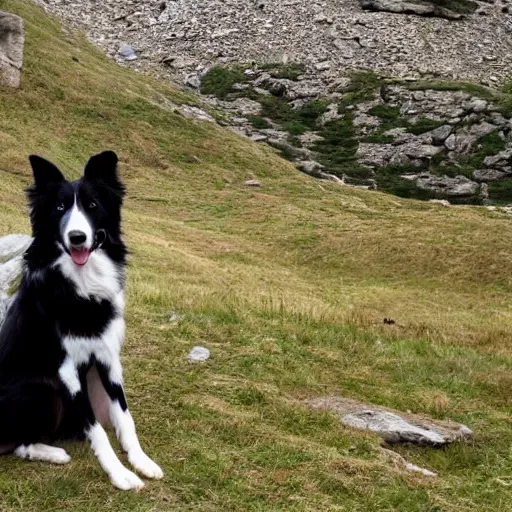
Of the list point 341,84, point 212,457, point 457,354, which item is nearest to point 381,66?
point 341,84

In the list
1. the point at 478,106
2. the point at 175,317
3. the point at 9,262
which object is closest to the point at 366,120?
the point at 478,106

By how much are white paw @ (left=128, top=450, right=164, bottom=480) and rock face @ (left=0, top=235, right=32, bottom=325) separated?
4.11 meters

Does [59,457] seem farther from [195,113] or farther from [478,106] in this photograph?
[478,106]

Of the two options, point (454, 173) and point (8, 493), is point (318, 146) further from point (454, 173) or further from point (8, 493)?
point (8, 493)

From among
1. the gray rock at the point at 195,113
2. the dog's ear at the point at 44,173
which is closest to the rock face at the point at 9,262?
the dog's ear at the point at 44,173

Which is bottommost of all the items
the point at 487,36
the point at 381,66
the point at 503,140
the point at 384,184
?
the point at 384,184

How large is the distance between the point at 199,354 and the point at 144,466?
410 centimetres

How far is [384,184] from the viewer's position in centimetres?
6391

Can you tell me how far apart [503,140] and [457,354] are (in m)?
65.7

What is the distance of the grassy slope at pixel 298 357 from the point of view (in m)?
6.68

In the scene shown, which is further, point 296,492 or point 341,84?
point 341,84

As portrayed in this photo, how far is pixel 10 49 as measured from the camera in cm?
5112

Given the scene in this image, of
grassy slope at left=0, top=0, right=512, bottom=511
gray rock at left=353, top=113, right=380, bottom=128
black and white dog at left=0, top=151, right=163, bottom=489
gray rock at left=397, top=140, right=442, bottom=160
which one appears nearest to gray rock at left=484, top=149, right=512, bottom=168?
gray rock at left=397, top=140, right=442, bottom=160

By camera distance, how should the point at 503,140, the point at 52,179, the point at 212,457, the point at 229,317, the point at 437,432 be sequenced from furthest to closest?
the point at 503,140, the point at 229,317, the point at 437,432, the point at 212,457, the point at 52,179
